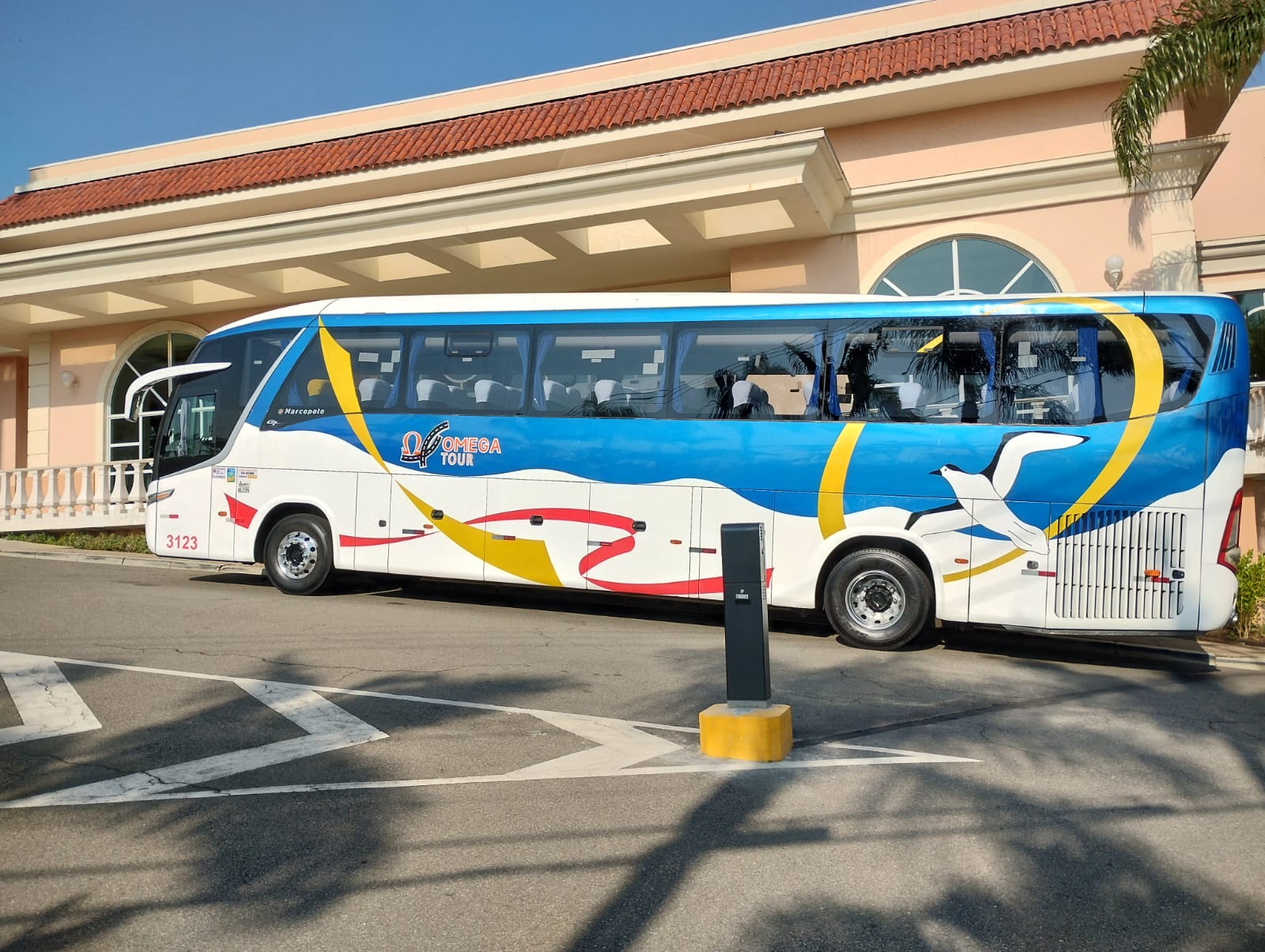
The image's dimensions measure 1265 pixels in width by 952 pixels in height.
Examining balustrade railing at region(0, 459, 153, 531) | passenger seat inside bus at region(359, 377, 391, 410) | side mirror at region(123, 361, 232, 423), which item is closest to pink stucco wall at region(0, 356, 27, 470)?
balustrade railing at region(0, 459, 153, 531)

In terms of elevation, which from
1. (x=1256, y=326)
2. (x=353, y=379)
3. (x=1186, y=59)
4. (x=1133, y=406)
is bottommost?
(x=1133, y=406)

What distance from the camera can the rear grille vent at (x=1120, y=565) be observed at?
958 cm

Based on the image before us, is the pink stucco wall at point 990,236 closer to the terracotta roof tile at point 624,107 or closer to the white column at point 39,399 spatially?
the terracotta roof tile at point 624,107

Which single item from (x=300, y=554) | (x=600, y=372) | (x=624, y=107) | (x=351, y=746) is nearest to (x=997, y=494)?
(x=600, y=372)

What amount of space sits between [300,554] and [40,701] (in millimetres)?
5784

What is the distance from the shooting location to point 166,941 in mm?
3803

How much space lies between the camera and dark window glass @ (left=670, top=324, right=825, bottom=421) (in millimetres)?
10852

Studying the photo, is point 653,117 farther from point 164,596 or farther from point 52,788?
point 52,788

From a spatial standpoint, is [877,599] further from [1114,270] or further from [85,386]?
[85,386]

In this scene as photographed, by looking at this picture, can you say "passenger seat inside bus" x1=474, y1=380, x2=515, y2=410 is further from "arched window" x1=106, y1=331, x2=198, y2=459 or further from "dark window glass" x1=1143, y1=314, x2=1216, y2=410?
"arched window" x1=106, y1=331, x2=198, y2=459

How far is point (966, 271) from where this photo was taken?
16.3 meters

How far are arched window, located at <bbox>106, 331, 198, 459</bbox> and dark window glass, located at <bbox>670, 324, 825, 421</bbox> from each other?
15126 millimetres

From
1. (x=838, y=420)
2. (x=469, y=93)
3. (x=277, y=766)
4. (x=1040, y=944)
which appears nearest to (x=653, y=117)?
(x=469, y=93)

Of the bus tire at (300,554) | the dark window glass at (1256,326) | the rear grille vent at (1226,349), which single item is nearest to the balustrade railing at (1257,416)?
the dark window glass at (1256,326)
